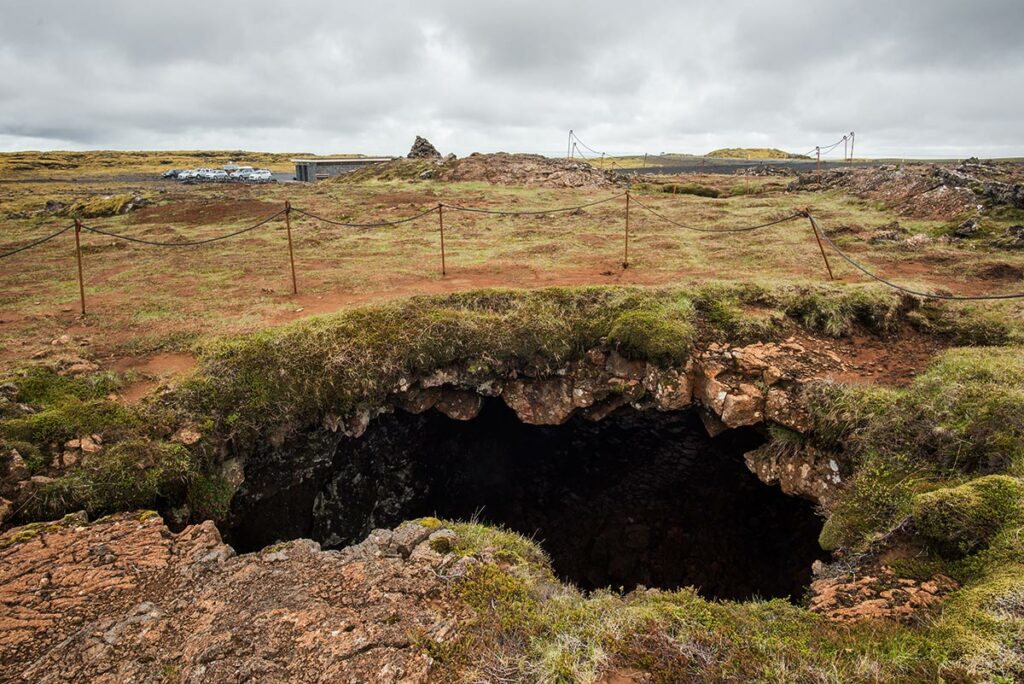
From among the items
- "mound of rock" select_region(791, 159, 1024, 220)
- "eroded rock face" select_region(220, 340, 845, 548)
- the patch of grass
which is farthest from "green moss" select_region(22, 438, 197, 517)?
"mound of rock" select_region(791, 159, 1024, 220)

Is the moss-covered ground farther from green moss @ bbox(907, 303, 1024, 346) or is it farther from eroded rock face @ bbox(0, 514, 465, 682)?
eroded rock face @ bbox(0, 514, 465, 682)

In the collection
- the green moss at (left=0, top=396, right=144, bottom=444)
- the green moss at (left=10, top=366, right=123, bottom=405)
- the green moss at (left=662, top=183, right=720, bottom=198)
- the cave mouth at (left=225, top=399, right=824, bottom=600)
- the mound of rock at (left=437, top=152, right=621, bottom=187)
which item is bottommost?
the cave mouth at (left=225, top=399, right=824, bottom=600)

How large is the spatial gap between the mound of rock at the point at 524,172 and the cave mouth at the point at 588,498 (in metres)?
23.2

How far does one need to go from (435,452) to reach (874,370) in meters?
7.92

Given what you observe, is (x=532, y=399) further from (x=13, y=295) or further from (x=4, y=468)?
(x=13, y=295)

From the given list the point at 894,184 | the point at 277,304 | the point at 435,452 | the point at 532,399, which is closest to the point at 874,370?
the point at 532,399

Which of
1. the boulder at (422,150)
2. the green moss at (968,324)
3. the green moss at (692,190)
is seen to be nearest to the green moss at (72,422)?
the green moss at (968,324)

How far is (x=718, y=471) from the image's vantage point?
10141 millimetres

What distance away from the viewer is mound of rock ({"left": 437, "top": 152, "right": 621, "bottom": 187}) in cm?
3209

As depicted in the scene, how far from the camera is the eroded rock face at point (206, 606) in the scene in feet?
13.6

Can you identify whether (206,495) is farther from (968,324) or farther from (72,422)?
(968,324)

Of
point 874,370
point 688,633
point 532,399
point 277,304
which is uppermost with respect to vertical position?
point 277,304

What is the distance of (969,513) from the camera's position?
4863mm

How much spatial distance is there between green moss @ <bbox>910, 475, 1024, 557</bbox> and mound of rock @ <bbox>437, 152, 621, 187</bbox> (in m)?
28.4
